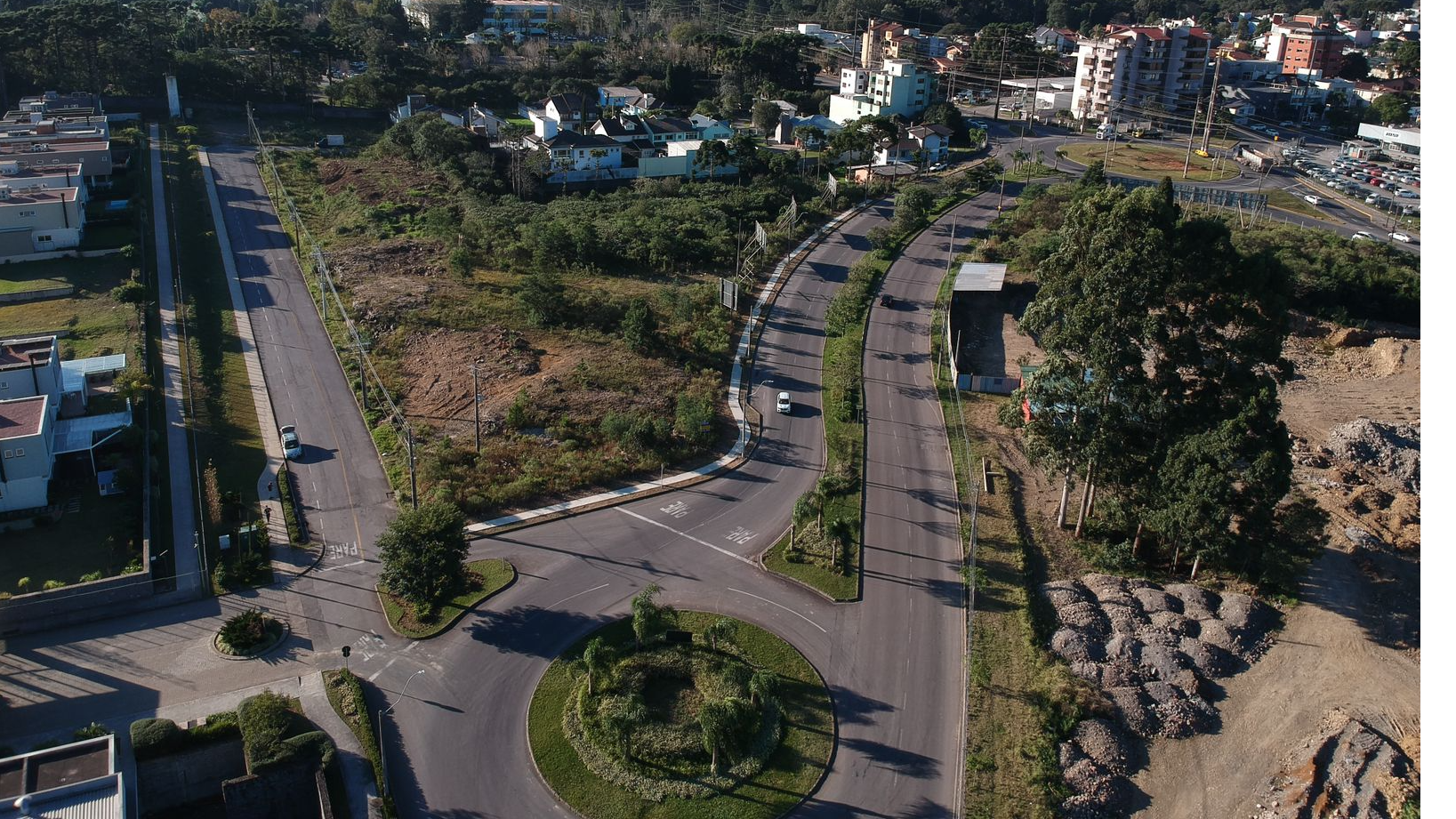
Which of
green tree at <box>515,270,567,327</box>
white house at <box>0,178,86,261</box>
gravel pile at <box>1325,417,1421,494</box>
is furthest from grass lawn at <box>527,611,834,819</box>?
white house at <box>0,178,86,261</box>

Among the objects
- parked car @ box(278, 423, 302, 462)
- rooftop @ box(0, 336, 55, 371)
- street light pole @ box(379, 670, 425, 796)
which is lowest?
street light pole @ box(379, 670, 425, 796)

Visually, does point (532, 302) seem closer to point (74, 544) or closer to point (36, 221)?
point (74, 544)

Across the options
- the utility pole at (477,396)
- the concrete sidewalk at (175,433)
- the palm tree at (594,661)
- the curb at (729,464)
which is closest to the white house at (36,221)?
the concrete sidewalk at (175,433)

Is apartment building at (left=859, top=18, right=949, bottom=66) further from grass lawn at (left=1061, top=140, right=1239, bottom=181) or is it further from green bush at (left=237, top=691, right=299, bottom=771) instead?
green bush at (left=237, top=691, right=299, bottom=771)

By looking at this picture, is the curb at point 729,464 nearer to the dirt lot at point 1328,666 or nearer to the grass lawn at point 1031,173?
the dirt lot at point 1328,666

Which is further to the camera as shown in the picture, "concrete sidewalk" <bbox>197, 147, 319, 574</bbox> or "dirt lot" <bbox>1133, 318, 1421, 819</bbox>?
"concrete sidewalk" <bbox>197, 147, 319, 574</bbox>

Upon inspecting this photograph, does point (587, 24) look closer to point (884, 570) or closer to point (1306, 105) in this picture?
point (1306, 105)
